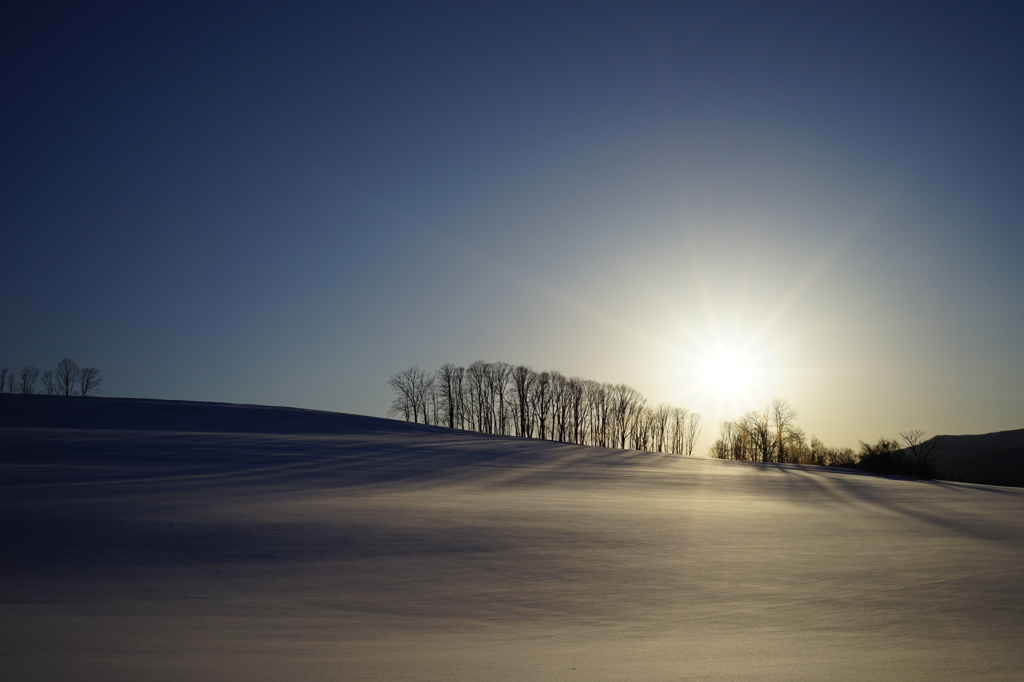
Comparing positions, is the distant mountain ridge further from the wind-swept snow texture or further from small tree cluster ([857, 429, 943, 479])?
the wind-swept snow texture

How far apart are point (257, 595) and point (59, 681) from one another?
425 centimetres

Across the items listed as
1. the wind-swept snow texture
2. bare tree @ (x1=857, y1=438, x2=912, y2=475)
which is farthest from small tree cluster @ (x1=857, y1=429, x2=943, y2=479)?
the wind-swept snow texture

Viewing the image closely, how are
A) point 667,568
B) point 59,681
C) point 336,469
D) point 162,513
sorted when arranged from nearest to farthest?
1. point 59,681
2. point 667,568
3. point 162,513
4. point 336,469

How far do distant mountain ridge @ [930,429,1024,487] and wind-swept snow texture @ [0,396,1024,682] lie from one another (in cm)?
8058

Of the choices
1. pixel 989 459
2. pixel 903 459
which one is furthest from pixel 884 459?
pixel 989 459

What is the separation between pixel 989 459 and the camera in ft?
334

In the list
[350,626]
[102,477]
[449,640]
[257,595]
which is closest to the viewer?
[449,640]

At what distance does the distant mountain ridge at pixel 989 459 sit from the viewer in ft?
297

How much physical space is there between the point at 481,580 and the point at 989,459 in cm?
12604

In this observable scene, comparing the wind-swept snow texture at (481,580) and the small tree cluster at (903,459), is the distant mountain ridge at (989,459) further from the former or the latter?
the wind-swept snow texture at (481,580)

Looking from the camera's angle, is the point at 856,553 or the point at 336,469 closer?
the point at 856,553

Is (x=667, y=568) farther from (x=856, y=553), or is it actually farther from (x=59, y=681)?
(x=59, y=681)

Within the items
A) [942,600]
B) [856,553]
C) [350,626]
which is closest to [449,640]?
[350,626]

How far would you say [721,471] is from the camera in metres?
32.2
